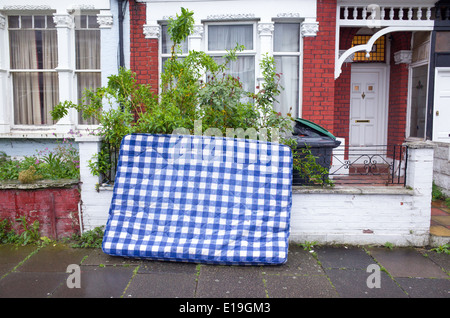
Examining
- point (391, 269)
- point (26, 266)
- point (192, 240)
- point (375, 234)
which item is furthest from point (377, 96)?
point (26, 266)

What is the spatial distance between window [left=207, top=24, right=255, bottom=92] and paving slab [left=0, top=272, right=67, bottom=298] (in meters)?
5.03

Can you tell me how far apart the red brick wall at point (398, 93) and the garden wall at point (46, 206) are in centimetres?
729

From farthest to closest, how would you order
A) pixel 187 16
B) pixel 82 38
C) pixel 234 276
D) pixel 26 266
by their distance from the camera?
pixel 82 38 → pixel 187 16 → pixel 26 266 → pixel 234 276

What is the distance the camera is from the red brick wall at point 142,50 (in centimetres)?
734

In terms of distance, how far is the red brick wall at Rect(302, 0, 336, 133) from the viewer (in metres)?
7.21

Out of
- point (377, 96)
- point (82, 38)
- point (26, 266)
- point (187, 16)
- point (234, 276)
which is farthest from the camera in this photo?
point (377, 96)

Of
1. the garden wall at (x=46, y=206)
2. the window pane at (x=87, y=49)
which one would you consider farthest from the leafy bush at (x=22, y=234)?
the window pane at (x=87, y=49)

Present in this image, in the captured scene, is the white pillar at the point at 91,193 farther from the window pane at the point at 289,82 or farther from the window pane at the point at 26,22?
the window pane at the point at 26,22

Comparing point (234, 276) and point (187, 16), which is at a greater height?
point (187, 16)

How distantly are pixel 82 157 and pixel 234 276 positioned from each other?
8.74 feet

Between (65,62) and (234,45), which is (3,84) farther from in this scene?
(234,45)

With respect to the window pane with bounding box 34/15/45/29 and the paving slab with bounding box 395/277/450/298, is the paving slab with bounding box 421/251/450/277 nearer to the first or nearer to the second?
the paving slab with bounding box 395/277/450/298

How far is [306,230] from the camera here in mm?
4980

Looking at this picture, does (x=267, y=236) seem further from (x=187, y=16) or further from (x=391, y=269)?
(x=187, y=16)
